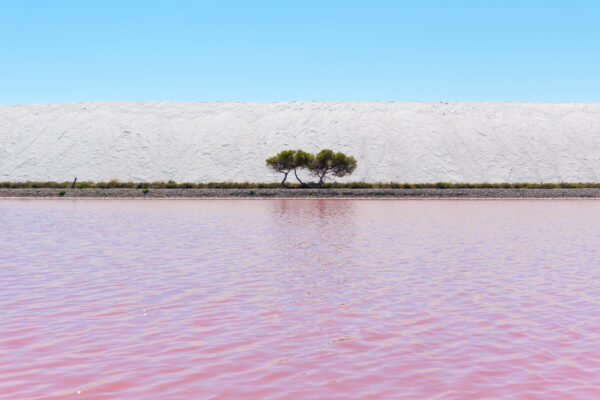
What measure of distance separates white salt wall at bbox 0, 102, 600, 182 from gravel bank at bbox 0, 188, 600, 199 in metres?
28.5

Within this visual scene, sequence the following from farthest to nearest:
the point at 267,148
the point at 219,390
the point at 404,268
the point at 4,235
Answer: the point at 267,148, the point at 4,235, the point at 404,268, the point at 219,390

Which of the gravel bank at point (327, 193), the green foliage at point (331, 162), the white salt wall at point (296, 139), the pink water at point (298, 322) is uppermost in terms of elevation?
the white salt wall at point (296, 139)

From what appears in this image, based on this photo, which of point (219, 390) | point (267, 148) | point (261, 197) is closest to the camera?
point (219, 390)

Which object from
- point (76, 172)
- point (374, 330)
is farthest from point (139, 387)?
point (76, 172)

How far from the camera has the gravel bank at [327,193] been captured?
177 ft

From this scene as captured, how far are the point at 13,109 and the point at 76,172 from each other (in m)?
31.8

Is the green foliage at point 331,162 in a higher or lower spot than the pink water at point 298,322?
higher

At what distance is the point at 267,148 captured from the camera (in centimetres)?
9219

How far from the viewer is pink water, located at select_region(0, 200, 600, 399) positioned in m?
5.25

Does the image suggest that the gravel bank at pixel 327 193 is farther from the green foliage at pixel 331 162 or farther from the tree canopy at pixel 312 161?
the green foliage at pixel 331 162

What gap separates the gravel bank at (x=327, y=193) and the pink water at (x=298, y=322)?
1523 inches

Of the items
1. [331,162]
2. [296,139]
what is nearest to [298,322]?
[331,162]

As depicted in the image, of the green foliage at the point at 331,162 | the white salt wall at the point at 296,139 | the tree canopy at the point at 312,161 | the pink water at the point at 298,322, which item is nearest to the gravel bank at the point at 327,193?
the tree canopy at the point at 312,161

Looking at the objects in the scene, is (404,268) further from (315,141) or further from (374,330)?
(315,141)
